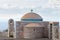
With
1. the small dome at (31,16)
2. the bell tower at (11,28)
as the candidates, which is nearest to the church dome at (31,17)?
the small dome at (31,16)

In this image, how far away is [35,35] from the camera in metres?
15.7

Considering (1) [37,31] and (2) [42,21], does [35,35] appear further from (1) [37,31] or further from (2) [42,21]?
(2) [42,21]

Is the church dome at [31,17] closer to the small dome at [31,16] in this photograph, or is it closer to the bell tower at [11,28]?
the small dome at [31,16]

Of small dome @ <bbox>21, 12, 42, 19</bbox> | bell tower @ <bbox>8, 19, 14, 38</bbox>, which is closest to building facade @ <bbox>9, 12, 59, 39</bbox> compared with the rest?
small dome @ <bbox>21, 12, 42, 19</bbox>

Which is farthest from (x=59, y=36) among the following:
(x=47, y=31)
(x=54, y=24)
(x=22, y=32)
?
(x=22, y=32)

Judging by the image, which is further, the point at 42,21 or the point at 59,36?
the point at 42,21

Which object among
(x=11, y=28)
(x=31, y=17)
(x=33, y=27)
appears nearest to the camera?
(x=33, y=27)

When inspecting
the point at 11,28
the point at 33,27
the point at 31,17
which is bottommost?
the point at 11,28

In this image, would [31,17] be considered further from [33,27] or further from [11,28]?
[11,28]

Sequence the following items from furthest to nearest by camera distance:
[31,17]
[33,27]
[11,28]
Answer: [11,28] → [31,17] → [33,27]

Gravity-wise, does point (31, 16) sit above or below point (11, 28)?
above

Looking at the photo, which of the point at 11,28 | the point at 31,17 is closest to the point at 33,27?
the point at 31,17

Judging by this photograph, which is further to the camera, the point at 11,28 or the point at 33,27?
the point at 11,28

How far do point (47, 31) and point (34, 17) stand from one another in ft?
4.68
